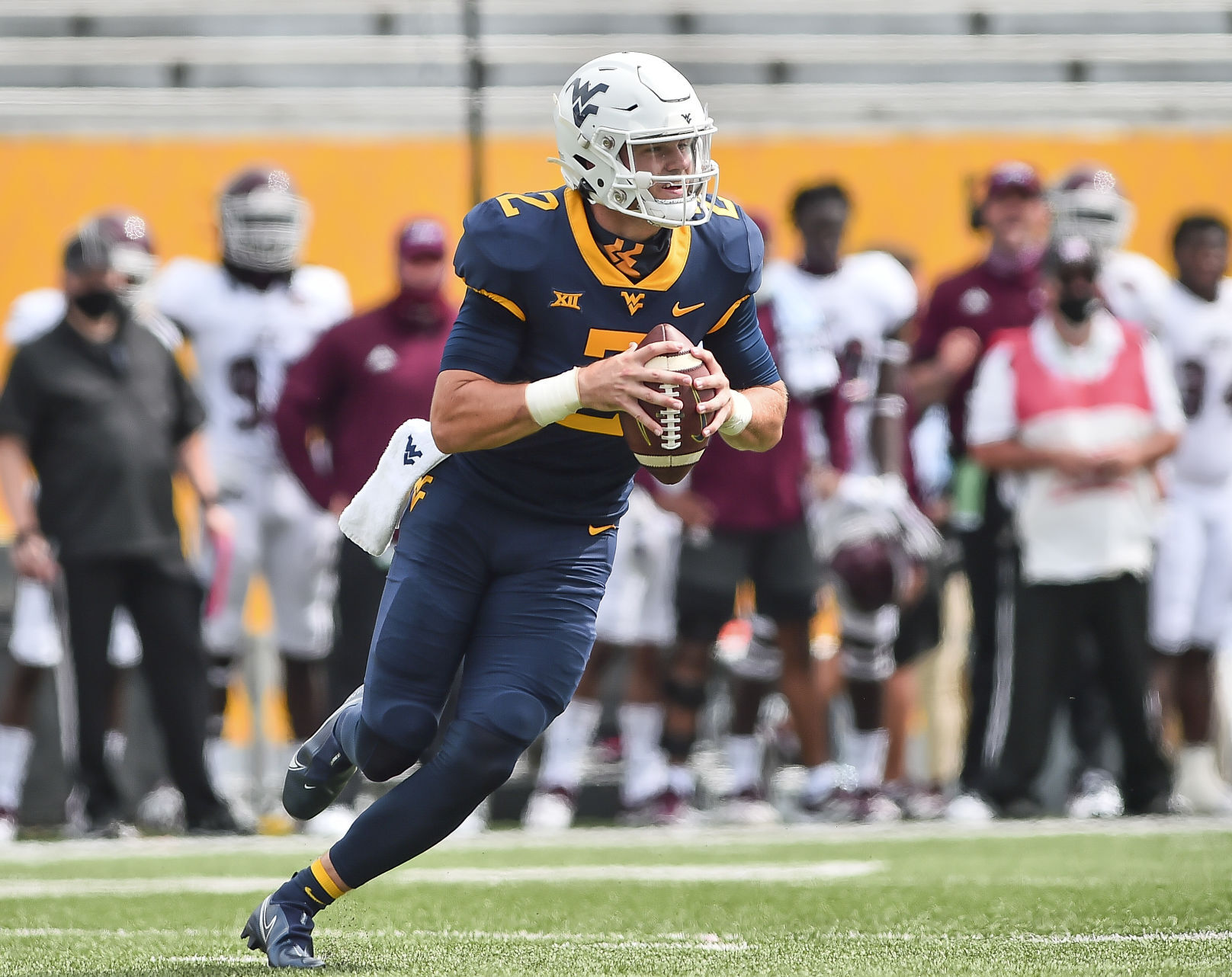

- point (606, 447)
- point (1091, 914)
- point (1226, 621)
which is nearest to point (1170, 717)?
point (1226, 621)

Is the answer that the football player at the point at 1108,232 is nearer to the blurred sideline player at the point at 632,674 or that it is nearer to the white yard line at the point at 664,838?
the blurred sideline player at the point at 632,674

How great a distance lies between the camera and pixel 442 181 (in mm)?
11094

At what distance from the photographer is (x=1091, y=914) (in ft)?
14.6

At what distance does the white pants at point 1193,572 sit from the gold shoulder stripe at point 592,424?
4359 mm

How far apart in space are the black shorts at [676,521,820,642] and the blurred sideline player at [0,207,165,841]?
6.72 feet

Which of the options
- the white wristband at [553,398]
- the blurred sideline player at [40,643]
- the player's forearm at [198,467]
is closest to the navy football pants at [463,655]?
the white wristband at [553,398]

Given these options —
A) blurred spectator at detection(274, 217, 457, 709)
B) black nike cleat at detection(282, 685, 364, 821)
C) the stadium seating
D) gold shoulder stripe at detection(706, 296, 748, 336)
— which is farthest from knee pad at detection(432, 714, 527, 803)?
the stadium seating

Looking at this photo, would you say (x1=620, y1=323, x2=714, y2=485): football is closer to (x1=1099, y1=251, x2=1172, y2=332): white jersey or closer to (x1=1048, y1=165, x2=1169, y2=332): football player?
(x1=1048, y1=165, x2=1169, y2=332): football player

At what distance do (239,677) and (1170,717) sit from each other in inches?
163

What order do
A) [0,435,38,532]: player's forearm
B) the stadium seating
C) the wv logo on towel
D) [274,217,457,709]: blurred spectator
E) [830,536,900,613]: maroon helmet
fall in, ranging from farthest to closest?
the stadium seating < [830,536,900,613]: maroon helmet < [274,217,457,709]: blurred spectator < [0,435,38,532]: player's forearm < the wv logo on towel

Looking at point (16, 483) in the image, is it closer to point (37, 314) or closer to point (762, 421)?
point (37, 314)

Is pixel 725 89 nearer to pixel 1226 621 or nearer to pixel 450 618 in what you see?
pixel 1226 621

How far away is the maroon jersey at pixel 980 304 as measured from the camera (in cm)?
786

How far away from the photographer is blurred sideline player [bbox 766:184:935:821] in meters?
7.40
